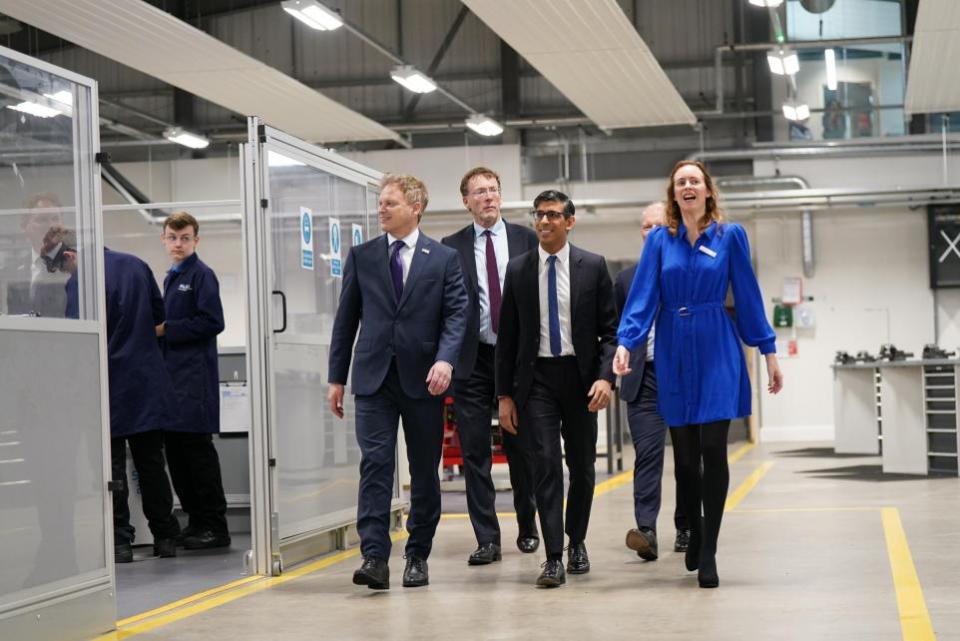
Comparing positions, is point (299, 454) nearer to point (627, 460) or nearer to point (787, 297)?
point (627, 460)

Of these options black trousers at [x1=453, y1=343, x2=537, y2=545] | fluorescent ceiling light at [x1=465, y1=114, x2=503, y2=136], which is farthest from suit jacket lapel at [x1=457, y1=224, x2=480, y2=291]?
fluorescent ceiling light at [x1=465, y1=114, x2=503, y2=136]

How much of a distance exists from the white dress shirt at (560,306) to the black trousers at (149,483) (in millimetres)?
2299

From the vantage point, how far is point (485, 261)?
587 centimetres

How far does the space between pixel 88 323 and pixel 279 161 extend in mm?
1756

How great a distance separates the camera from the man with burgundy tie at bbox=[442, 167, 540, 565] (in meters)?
5.70

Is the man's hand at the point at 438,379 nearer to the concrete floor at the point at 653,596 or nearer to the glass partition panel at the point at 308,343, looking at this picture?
the concrete floor at the point at 653,596

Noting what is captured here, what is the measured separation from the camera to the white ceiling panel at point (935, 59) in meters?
10.4

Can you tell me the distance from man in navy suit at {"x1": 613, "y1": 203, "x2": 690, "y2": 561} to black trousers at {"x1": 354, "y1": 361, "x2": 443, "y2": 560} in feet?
3.46

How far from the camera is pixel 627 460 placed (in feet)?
44.0

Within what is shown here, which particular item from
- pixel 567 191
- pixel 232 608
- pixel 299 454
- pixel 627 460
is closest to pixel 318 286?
pixel 299 454

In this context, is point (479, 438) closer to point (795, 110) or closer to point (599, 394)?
point (599, 394)

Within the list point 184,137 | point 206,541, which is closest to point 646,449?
point 206,541

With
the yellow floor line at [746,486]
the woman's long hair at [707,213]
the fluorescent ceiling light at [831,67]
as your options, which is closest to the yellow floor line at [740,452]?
the yellow floor line at [746,486]

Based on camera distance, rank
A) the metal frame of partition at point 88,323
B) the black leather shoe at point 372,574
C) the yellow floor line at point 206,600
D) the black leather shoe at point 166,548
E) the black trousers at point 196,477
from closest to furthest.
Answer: the metal frame of partition at point 88,323 < the yellow floor line at point 206,600 < the black leather shoe at point 372,574 < the black leather shoe at point 166,548 < the black trousers at point 196,477
